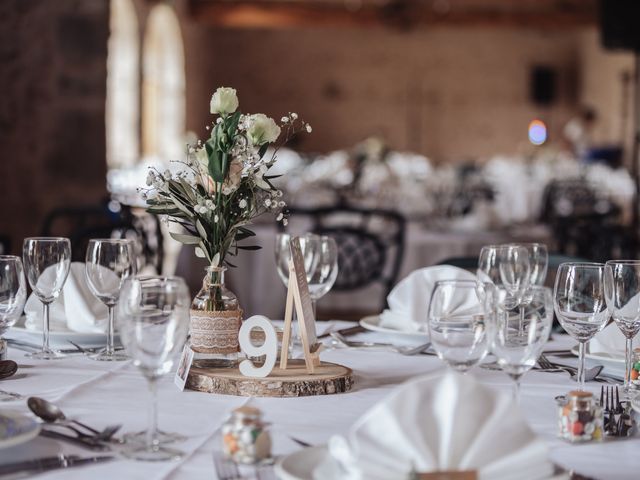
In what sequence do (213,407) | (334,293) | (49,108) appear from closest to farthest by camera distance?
(213,407), (334,293), (49,108)

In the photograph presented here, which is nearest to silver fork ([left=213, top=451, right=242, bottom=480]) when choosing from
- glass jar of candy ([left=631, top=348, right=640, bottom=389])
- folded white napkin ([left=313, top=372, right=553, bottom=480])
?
folded white napkin ([left=313, top=372, right=553, bottom=480])

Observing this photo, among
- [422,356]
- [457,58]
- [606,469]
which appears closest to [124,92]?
[457,58]

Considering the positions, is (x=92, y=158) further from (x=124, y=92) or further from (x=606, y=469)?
(x=124, y=92)

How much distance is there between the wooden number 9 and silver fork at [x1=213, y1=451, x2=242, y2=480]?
1.23 ft

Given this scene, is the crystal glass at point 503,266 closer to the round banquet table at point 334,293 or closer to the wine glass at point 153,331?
the wine glass at point 153,331

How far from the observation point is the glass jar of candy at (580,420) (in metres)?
1.32

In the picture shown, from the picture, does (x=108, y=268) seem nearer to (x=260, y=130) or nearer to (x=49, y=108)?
(x=260, y=130)

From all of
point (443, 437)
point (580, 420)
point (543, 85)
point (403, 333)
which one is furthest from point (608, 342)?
point (543, 85)

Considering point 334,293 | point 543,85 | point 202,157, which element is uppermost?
point 543,85

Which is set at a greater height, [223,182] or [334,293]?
[223,182]

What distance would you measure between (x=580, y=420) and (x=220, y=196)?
2.40 ft

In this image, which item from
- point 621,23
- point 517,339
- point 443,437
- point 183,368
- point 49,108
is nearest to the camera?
point 443,437

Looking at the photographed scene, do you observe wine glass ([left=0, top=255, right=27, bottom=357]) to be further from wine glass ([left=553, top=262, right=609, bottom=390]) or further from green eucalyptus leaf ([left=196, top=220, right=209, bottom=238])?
wine glass ([left=553, top=262, right=609, bottom=390])

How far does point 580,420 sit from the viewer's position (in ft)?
4.33
